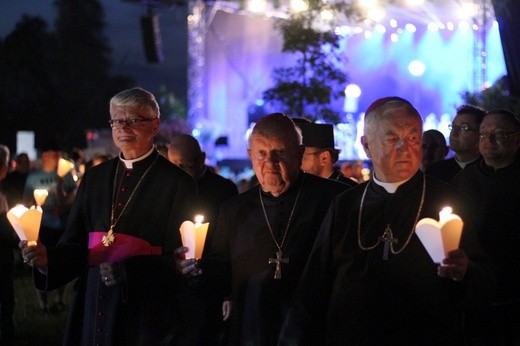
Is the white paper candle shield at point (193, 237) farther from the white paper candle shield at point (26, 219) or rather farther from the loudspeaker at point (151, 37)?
the loudspeaker at point (151, 37)

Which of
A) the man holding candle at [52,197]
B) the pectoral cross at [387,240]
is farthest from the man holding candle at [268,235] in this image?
the man holding candle at [52,197]

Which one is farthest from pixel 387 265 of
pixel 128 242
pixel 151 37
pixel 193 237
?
pixel 151 37

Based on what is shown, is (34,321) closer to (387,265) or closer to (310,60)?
(310,60)

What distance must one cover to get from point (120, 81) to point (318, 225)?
6735cm

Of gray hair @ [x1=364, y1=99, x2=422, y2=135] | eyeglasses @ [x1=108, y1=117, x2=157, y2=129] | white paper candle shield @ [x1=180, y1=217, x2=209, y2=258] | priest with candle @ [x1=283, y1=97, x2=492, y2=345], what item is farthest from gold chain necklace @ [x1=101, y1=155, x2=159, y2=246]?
gray hair @ [x1=364, y1=99, x2=422, y2=135]

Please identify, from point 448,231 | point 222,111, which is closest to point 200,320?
point 448,231

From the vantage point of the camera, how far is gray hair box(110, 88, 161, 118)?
5746 mm

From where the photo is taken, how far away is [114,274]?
17.5 ft

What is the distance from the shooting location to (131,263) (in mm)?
5434

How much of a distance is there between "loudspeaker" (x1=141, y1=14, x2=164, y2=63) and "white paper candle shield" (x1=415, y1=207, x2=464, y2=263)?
96.2 feet

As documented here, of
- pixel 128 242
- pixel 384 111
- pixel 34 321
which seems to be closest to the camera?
pixel 384 111

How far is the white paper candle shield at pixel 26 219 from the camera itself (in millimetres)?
4500

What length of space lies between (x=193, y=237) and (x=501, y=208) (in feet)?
8.08

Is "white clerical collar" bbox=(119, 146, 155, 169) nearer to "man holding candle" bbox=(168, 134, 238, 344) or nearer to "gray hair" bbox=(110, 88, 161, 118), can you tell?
"gray hair" bbox=(110, 88, 161, 118)
